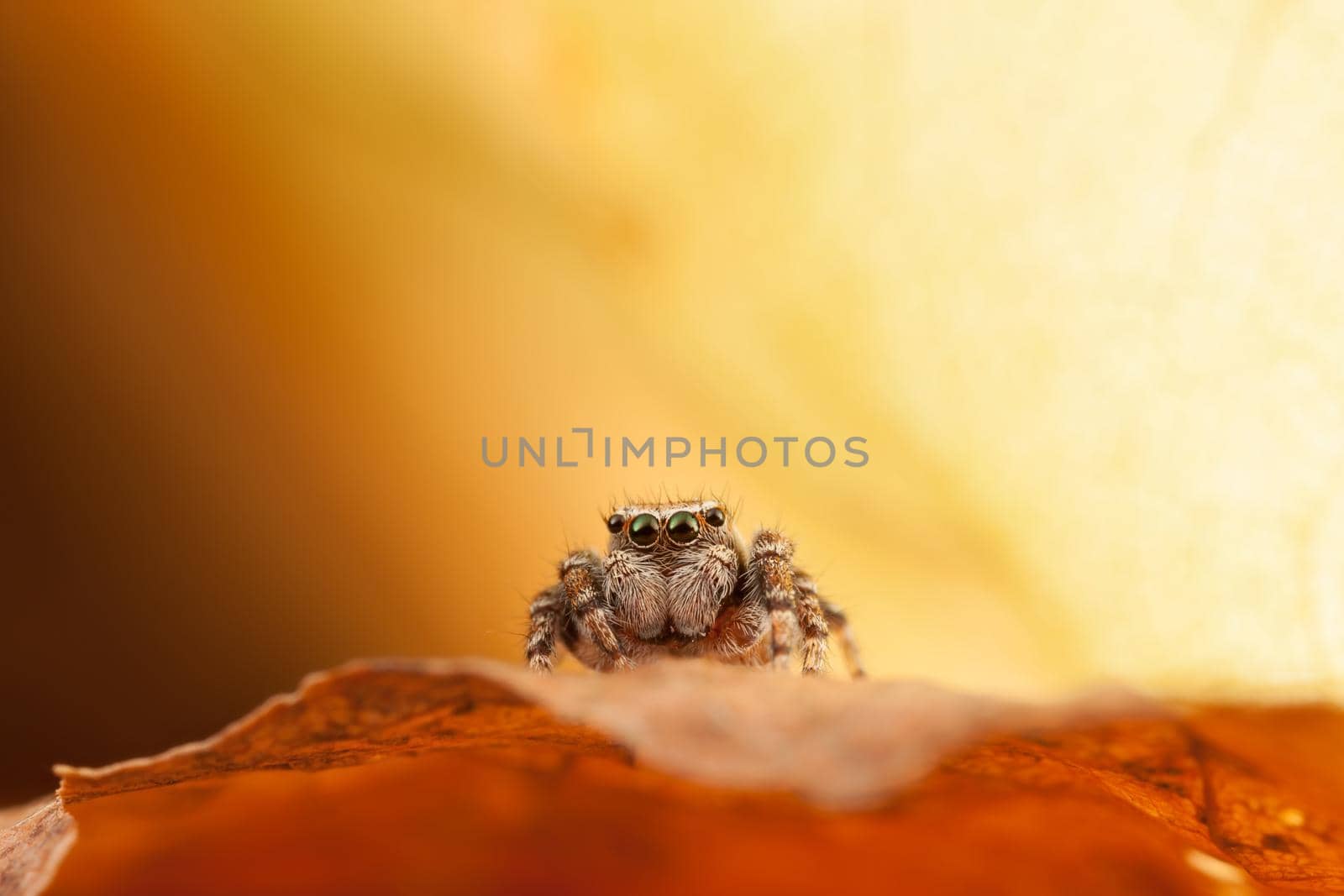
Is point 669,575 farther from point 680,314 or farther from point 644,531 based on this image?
point 680,314

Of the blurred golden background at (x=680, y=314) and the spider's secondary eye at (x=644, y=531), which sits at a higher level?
the blurred golden background at (x=680, y=314)

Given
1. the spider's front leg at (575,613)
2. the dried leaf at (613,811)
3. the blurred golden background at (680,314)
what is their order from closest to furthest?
1. the dried leaf at (613,811)
2. the blurred golden background at (680,314)
3. the spider's front leg at (575,613)

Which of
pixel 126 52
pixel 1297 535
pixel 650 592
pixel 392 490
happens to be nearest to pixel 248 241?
pixel 126 52

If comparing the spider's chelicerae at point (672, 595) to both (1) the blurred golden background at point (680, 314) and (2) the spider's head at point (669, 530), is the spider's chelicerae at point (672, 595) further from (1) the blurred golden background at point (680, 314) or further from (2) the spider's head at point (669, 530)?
(1) the blurred golden background at point (680, 314)

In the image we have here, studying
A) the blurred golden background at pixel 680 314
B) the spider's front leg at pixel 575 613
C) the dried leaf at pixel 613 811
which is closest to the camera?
the dried leaf at pixel 613 811

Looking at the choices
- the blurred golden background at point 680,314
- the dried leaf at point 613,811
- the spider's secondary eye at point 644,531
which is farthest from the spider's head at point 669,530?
the dried leaf at point 613,811

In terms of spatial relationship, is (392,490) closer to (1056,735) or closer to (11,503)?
(11,503)

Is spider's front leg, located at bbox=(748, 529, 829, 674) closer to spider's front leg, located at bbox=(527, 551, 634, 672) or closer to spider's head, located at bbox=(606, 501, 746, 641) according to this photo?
spider's head, located at bbox=(606, 501, 746, 641)

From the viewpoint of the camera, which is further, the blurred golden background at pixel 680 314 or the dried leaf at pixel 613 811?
the blurred golden background at pixel 680 314
